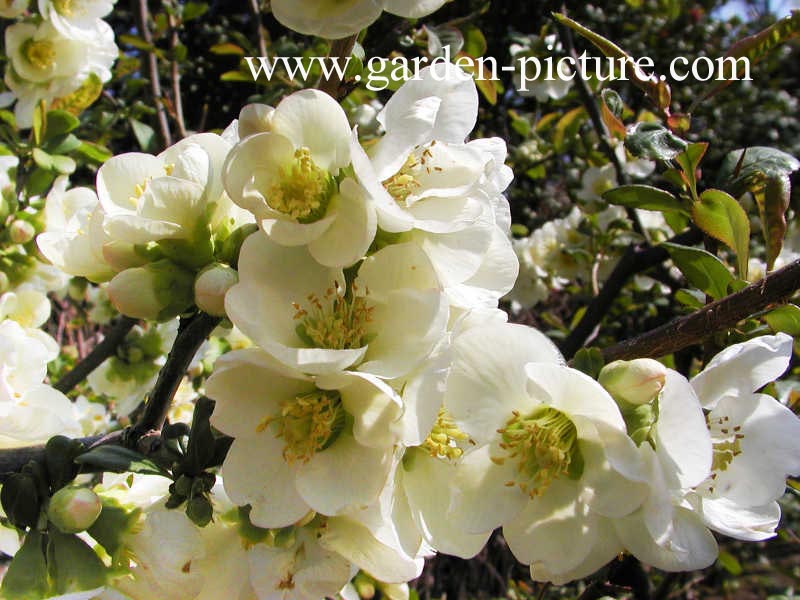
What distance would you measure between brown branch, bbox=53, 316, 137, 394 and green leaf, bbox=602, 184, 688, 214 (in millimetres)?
1035

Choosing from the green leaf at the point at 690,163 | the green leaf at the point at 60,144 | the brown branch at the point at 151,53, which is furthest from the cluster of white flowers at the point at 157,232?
the brown branch at the point at 151,53

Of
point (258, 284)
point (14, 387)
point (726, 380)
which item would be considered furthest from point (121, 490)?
point (726, 380)

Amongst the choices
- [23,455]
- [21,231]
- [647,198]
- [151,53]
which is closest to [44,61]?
[21,231]

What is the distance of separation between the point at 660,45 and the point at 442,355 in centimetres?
474

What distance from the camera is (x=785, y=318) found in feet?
2.57

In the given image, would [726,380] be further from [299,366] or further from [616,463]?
[299,366]

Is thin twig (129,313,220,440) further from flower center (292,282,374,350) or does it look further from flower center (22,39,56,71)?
flower center (22,39,56,71)

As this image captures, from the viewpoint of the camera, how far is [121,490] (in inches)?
34.5

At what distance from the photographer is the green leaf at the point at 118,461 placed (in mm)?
686

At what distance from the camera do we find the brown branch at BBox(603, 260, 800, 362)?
70cm

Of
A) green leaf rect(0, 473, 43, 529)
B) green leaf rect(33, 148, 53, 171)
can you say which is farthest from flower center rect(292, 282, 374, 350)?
green leaf rect(33, 148, 53, 171)

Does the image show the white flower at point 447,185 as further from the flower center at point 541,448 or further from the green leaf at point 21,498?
the green leaf at point 21,498

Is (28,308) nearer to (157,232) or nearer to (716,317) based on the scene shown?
(157,232)

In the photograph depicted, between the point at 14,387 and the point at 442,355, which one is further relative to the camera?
the point at 14,387
